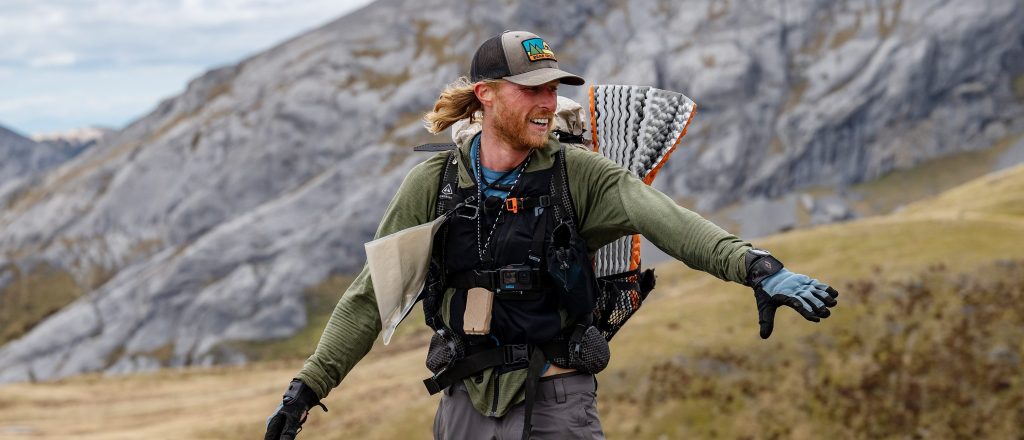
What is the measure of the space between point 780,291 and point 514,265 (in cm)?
216

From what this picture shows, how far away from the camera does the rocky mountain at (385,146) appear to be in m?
152

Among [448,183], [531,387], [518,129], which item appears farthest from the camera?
[448,183]

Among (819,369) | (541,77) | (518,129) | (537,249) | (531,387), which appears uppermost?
(541,77)

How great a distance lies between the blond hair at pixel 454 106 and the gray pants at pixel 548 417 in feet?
7.39

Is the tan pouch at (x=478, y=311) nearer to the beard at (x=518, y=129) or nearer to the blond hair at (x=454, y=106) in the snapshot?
the beard at (x=518, y=129)

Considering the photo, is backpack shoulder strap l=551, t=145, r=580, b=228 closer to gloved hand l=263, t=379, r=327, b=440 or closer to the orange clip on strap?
the orange clip on strap

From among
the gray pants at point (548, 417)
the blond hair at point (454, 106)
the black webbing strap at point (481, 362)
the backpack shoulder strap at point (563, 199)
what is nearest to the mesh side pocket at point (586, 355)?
the gray pants at point (548, 417)

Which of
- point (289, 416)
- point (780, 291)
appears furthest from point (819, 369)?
point (780, 291)

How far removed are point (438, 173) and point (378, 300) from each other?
1114mm

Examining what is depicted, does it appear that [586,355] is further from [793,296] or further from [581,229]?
[793,296]

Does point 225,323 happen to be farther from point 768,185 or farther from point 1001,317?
point 1001,317

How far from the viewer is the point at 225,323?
5595 inches

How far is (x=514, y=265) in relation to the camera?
268 inches

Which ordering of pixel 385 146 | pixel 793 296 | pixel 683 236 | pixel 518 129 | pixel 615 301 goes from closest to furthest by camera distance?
pixel 793 296 < pixel 683 236 < pixel 518 129 < pixel 615 301 < pixel 385 146
